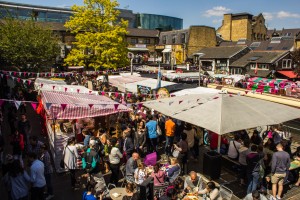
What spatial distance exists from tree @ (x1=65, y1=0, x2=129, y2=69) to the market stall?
14.3m

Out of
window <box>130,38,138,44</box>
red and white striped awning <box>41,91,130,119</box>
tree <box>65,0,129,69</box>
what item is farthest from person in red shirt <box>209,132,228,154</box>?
window <box>130,38,138,44</box>

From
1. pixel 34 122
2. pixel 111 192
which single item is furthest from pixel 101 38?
pixel 111 192

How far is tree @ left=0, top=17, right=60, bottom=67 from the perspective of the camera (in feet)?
70.6

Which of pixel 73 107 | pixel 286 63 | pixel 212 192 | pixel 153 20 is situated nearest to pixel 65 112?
pixel 73 107

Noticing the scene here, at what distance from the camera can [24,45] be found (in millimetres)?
21859

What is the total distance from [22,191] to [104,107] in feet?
16.6

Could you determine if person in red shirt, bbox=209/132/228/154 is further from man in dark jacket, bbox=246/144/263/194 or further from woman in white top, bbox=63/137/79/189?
woman in white top, bbox=63/137/79/189

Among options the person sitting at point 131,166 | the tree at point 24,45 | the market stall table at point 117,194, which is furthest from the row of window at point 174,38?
the market stall table at point 117,194

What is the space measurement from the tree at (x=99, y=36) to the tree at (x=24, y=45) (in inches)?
103

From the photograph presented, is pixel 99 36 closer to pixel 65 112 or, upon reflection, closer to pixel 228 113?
pixel 65 112

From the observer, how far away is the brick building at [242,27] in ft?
197

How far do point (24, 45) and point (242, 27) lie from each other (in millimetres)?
51626

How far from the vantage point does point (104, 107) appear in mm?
10516

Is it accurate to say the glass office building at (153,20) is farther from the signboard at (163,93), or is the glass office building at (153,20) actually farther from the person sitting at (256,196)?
the person sitting at (256,196)
